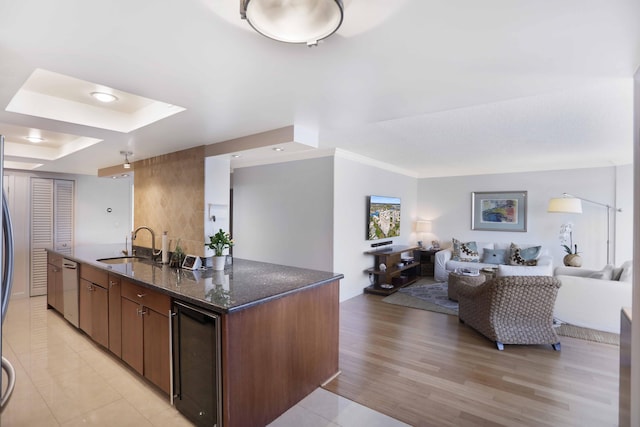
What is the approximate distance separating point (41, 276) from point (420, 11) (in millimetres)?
6839

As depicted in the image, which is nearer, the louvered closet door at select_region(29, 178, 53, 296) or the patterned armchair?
the patterned armchair

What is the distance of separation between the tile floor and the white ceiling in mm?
1917

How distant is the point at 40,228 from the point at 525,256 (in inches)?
345

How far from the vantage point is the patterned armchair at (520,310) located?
10.4 ft

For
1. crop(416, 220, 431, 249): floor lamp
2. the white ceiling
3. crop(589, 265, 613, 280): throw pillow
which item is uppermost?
the white ceiling

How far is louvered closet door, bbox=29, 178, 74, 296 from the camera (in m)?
5.28

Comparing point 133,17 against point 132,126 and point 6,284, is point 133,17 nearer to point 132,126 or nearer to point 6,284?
point 6,284

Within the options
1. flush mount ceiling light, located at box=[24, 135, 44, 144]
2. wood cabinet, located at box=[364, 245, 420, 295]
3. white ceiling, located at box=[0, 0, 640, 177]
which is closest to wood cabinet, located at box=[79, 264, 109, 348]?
white ceiling, located at box=[0, 0, 640, 177]

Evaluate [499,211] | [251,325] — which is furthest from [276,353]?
[499,211]

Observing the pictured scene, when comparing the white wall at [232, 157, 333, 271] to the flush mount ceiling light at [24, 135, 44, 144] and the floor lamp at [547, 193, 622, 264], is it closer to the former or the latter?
the flush mount ceiling light at [24, 135, 44, 144]

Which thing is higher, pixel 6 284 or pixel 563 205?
pixel 563 205

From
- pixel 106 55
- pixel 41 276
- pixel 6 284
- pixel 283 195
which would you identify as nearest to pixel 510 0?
pixel 106 55

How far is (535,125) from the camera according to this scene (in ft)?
11.6

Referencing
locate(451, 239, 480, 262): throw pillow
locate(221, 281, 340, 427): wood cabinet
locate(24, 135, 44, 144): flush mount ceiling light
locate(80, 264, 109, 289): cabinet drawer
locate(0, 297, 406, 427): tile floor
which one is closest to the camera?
locate(221, 281, 340, 427): wood cabinet
